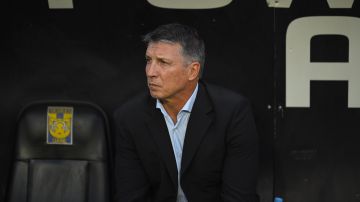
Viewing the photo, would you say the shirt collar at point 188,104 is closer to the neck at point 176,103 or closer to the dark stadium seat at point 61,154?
the neck at point 176,103

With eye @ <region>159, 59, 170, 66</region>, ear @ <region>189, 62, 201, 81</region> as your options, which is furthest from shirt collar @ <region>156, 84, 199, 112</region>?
eye @ <region>159, 59, 170, 66</region>

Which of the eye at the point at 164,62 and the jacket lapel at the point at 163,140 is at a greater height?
the eye at the point at 164,62

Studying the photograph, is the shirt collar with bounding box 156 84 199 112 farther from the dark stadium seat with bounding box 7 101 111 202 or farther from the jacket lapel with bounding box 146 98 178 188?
the dark stadium seat with bounding box 7 101 111 202

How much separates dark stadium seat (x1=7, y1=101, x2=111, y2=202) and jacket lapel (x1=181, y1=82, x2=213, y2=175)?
0.56 m

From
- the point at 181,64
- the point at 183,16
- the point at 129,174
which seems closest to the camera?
the point at 181,64

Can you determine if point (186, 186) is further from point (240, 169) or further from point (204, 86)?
point (204, 86)

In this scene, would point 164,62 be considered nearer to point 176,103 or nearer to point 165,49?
point 165,49

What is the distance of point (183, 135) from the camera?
7.65 feet

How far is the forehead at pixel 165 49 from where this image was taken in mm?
2178

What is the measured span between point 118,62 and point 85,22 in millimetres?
263

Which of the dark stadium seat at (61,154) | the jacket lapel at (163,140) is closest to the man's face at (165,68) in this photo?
the jacket lapel at (163,140)

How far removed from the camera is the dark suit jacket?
2.26 meters

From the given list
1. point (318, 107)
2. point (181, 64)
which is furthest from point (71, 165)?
point (318, 107)

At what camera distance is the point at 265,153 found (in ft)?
8.67
